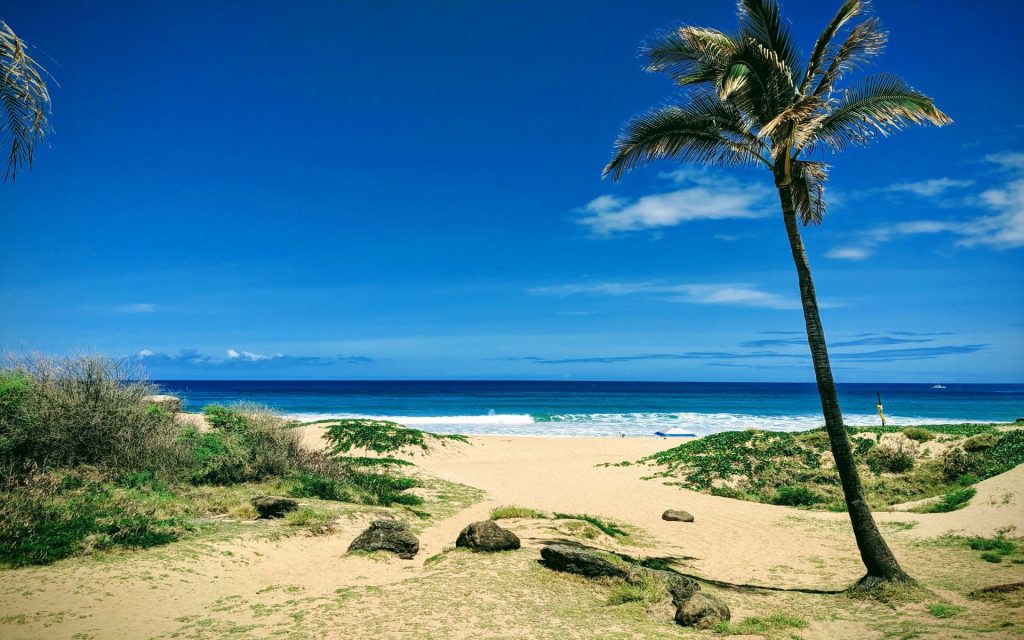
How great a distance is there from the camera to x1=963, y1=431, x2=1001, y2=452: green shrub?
15961 millimetres

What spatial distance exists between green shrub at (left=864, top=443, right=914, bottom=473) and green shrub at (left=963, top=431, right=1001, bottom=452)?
4.86ft

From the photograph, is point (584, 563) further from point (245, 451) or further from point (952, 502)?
point (952, 502)

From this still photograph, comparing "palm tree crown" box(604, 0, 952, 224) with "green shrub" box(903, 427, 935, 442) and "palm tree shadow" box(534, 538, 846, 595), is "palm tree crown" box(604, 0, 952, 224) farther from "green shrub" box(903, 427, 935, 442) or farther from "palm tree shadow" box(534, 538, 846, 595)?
"green shrub" box(903, 427, 935, 442)

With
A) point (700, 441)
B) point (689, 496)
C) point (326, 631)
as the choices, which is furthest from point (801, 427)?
point (326, 631)

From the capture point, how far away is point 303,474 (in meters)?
14.0

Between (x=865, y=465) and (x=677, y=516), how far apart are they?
26.0 ft

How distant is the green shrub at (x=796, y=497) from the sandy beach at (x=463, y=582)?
1.95 metres

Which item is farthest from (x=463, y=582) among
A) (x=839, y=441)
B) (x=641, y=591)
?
(x=839, y=441)

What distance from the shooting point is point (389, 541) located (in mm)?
9289

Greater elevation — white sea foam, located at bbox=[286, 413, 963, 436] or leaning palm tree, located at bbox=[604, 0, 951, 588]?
leaning palm tree, located at bbox=[604, 0, 951, 588]

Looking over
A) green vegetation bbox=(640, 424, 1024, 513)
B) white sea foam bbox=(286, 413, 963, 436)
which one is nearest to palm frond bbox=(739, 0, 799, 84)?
green vegetation bbox=(640, 424, 1024, 513)

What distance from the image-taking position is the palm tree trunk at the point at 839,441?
7926 millimetres

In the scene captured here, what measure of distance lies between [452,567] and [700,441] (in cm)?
1554

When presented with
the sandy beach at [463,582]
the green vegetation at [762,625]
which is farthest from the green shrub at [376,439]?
the green vegetation at [762,625]
